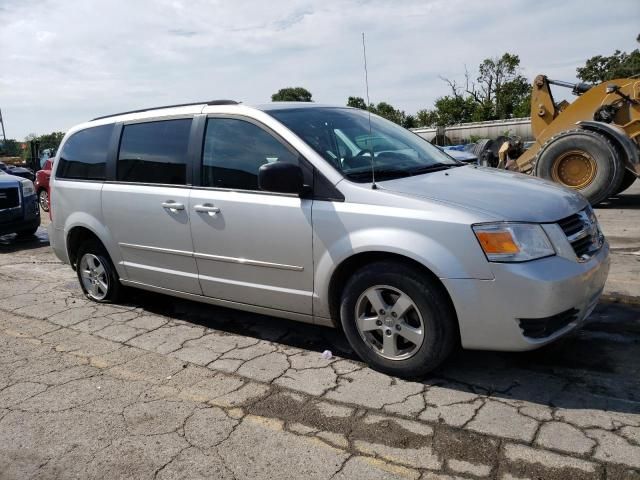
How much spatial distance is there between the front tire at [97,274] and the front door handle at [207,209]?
1.52 meters

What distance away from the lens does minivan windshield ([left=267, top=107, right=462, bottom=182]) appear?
365 cm

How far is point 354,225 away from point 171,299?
9.28 feet

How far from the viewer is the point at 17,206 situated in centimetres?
934

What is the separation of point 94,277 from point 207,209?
6.54 ft

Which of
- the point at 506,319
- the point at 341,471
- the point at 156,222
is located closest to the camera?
the point at 341,471

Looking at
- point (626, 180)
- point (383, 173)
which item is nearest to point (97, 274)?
point (383, 173)

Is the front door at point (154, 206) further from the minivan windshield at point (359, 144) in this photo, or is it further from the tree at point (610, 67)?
the tree at point (610, 67)

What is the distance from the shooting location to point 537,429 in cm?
278

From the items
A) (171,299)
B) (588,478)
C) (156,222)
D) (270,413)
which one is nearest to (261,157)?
(156,222)

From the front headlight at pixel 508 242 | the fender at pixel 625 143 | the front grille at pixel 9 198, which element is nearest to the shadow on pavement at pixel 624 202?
the fender at pixel 625 143

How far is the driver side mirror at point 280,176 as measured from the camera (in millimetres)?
3379

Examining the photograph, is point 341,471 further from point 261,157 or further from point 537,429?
point 261,157

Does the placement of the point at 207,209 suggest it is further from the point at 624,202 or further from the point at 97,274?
the point at 624,202

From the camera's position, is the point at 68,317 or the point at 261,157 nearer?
the point at 261,157
